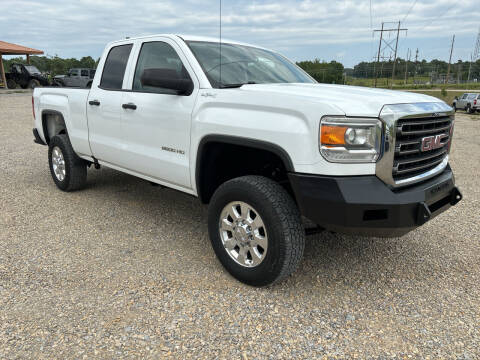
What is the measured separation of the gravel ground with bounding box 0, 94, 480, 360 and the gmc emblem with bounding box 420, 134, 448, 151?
1.11 m

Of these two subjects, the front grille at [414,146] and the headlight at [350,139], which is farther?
the front grille at [414,146]

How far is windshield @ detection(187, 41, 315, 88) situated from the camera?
11.0 ft

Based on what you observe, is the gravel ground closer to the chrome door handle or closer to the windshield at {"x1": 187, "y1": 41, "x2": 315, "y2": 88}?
the chrome door handle

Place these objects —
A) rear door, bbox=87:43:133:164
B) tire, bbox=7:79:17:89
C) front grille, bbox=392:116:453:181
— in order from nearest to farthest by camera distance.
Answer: front grille, bbox=392:116:453:181 → rear door, bbox=87:43:133:164 → tire, bbox=7:79:17:89

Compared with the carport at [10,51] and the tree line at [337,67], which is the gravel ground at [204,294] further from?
the carport at [10,51]

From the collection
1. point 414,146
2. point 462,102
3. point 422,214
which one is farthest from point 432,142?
point 462,102

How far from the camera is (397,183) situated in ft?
8.41

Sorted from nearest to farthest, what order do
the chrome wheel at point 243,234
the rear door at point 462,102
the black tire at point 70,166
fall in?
the chrome wheel at point 243,234 < the black tire at point 70,166 < the rear door at point 462,102

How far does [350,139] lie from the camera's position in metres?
2.44

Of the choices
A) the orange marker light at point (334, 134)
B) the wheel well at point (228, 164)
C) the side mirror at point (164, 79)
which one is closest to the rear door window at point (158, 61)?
the side mirror at point (164, 79)

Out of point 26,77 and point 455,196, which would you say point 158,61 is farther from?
point 26,77

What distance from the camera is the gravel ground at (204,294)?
2.39 m

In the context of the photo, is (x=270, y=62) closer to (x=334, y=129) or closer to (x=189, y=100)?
(x=189, y=100)

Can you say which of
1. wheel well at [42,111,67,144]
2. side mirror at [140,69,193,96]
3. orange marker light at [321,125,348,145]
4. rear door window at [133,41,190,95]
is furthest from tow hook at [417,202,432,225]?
wheel well at [42,111,67,144]
